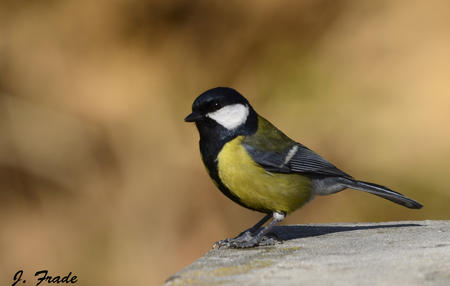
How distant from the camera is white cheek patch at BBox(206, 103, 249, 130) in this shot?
366 centimetres

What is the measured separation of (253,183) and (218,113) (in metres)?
0.41

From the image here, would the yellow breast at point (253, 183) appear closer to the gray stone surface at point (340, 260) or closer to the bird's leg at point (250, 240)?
the bird's leg at point (250, 240)

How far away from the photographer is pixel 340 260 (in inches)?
109

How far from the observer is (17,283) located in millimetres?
4930

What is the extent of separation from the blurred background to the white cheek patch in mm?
1627

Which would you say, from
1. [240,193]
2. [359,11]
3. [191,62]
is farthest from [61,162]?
[359,11]

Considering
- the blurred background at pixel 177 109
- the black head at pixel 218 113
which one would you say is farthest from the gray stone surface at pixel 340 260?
the blurred background at pixel 177 109

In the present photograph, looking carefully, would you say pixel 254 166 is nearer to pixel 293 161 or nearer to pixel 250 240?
pixel 293 161

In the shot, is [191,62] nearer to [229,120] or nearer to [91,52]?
[91,52]

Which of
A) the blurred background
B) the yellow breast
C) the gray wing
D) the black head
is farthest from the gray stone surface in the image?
the blurred background

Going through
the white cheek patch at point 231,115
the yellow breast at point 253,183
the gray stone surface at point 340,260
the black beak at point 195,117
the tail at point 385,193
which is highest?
the black beak at point 195,117

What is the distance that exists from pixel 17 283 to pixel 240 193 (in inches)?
85.6

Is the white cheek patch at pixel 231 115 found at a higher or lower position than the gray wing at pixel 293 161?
higher

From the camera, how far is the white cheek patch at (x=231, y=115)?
3664 mm
